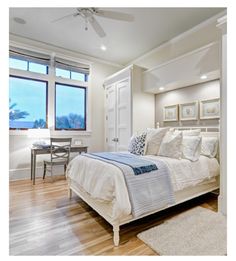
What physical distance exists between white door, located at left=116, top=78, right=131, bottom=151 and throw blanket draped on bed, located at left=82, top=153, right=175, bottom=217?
198 cm

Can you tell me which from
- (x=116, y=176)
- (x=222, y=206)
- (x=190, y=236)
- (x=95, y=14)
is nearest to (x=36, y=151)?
(x=116, y=176)

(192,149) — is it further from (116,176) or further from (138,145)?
(116,176)

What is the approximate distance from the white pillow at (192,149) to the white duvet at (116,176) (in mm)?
84

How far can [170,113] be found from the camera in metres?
3.82

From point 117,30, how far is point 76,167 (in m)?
2.75

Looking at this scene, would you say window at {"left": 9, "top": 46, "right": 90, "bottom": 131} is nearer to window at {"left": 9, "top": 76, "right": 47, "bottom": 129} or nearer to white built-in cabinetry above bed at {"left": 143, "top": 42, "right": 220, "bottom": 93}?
window at {"left": 9, "top": 76, "right": 47, "bottom": 129}

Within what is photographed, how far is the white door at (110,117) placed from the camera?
14.9 ft

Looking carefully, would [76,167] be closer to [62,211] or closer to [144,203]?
[62,211]

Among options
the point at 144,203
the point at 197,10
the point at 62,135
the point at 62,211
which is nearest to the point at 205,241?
the point at 144,203

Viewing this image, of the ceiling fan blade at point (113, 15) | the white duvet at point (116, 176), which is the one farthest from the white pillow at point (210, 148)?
the ceiling fan blade at point (113, 15)

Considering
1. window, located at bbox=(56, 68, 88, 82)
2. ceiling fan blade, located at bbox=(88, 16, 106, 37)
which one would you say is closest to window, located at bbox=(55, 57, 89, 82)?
window, located at bbox=(56, 68, 88, 82)

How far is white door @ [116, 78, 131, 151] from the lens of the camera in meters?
4.02

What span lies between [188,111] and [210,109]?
1.47 feet
